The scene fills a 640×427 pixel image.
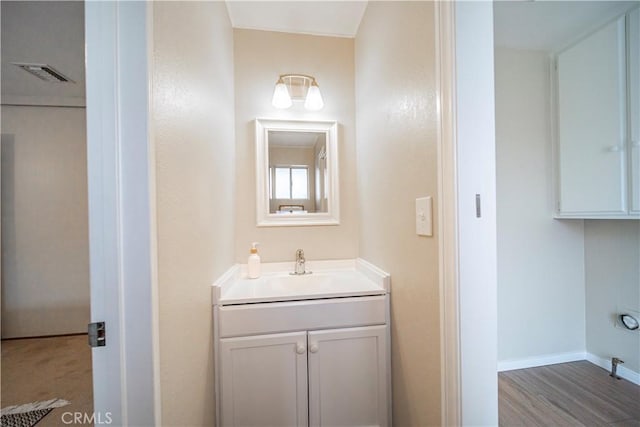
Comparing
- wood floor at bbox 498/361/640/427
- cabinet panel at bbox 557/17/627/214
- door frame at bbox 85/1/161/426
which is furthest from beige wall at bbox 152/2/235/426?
cabinet panel at bbox 557/17/627/214

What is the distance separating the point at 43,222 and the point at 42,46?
5.27ft

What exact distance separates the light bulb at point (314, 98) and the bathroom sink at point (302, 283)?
3.54 feet

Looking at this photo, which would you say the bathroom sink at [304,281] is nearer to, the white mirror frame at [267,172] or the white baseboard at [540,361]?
the white mirror frame at [267,172]

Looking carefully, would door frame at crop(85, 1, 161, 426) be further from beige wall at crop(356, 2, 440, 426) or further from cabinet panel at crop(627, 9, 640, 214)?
cabinet panel at crop(627, 9, 640, 214)

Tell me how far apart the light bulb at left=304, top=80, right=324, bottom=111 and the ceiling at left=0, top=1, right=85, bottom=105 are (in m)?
Result: 1.30

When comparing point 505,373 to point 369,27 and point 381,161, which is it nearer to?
point 381,161

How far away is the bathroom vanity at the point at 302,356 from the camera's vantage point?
1.17 m

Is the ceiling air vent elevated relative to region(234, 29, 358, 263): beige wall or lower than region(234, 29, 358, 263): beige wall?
elevated

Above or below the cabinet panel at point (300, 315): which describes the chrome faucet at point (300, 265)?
above

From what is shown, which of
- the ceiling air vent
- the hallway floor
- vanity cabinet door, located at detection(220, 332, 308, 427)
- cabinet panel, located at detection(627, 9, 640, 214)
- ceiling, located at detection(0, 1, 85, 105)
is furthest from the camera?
the ceiling air vent

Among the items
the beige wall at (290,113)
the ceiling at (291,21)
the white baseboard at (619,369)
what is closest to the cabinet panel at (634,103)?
the ceiling at (291,21)

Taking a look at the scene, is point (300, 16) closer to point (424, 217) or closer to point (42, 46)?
point (424, 217)

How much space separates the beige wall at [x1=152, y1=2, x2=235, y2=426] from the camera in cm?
79

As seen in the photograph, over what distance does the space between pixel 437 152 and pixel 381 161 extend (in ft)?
1.69
